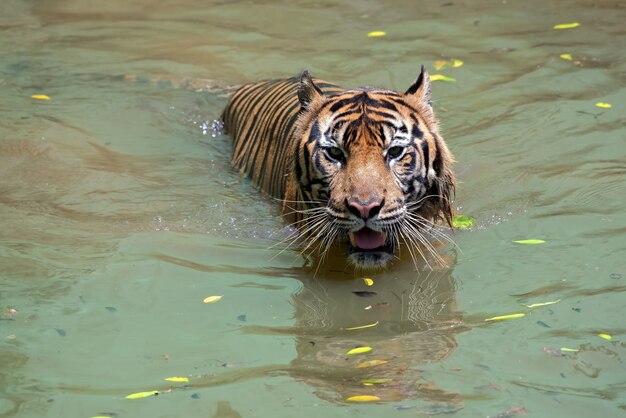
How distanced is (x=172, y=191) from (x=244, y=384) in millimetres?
2600

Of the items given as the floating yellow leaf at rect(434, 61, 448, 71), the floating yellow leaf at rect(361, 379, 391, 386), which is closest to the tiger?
the floating yellow leaf at rect(361, 379, 391, 386)

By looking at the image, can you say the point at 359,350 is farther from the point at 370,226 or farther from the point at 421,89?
the point at 421,89

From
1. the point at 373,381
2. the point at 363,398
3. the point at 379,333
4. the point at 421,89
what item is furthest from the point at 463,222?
the point at 363,398

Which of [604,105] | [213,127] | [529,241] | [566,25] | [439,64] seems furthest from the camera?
[566,25]

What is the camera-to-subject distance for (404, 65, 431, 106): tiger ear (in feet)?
17.7

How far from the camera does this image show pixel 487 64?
8.10 metres

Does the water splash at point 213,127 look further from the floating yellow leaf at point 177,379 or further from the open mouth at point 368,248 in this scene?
the floating yellow leaf at point 177,379

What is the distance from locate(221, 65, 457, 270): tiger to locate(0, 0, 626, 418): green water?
0.80ft

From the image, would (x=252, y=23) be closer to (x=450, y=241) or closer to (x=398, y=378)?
(x=450, y=241)

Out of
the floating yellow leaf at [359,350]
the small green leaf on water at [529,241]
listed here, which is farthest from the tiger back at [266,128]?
the floating yellow leaf at [359,350]

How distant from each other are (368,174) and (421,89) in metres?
0.78

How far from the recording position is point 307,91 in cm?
542

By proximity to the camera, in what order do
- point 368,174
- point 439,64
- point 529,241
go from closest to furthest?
point 368,174
point 529,241
point 439,64

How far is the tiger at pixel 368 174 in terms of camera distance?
4.86 meters
